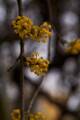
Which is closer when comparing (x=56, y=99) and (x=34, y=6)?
(x=34, y=6)

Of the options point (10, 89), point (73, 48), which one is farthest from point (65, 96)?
point (73, 48)

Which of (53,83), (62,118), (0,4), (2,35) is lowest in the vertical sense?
(62,118)

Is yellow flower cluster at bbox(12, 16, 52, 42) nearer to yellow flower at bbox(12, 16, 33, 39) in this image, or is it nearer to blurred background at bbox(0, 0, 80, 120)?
yellow flower at bbox(12, 16, 33, 39)

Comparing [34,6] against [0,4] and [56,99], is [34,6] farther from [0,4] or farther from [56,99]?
[56,99]

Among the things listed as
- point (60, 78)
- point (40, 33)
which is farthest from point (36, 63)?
point (60, 78)

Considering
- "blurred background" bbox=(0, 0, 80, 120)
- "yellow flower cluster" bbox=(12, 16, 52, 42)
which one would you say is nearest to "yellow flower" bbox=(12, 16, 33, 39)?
"yellow flower cluster" bbox=(12, 16, 52, 42)

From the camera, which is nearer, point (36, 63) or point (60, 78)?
point (36, 63)

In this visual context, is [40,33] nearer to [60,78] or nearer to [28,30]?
[28,30]
